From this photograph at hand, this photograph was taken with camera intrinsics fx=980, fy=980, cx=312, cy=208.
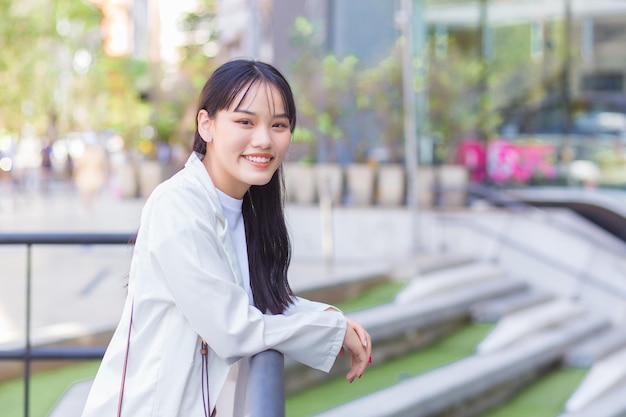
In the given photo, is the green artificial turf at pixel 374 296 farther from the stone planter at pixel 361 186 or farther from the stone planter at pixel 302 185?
the stone planter at pixel 302 185

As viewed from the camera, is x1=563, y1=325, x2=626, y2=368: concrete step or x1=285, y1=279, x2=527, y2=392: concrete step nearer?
x1=285, y1=279, x2=527, y2=392: concrete step

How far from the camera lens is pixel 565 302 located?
28.9ft

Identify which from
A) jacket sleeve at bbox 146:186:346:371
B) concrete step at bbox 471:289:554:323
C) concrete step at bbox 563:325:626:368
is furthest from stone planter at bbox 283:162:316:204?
jacket sleeve at bbox 146:186:346:371

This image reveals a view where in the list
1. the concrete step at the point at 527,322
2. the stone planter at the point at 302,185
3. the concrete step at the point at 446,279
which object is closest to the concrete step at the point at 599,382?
the concrete step at the point at 527,322

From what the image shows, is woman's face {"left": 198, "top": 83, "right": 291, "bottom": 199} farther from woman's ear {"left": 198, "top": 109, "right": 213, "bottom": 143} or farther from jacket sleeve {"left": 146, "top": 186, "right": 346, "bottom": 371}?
jacket sleeve {"left": 146, "top": 186, "right": 346, "bottom": 371}

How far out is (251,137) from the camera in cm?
195

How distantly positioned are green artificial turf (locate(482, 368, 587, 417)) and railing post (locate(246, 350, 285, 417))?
409 cm

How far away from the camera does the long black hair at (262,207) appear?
6.44ft

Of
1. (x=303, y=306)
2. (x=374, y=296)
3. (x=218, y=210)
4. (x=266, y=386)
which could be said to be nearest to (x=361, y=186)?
(x=374, y=296)

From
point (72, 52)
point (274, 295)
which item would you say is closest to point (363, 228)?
point (274, 295)

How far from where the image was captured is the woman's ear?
2021mm

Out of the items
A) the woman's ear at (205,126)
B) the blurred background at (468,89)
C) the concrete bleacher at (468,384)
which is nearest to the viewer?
the woman's ear at (205,126)

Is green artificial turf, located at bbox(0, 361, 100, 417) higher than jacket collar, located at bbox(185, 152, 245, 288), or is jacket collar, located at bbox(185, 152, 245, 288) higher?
jacket collar, located at bbox(185, 152, 245, 288)

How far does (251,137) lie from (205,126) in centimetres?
→ 13
